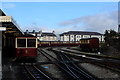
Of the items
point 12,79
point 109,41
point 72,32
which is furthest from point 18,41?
point 72,32

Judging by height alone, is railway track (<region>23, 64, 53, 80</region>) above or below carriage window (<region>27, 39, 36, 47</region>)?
below

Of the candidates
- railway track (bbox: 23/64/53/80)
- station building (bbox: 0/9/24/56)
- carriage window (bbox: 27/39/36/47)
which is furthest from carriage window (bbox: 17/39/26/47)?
railway track (bbox: 23/64/53/80)

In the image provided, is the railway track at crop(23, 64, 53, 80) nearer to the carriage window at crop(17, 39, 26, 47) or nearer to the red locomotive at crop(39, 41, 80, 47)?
the carriage window at crop(17, 39, 26, 47)

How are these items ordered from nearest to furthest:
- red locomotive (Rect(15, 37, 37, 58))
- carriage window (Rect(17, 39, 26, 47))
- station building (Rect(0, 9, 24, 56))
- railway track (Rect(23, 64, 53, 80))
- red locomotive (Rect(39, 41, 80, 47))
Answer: railway track (Rect(23, 64, 53, 80)) → station building (Rect(0, 9, 24, 56)) → red locomotive (Rect(15, 37, 37, 58)) → carriage window (Rect(17, 39, 26, 47)) → red locomotive (Rect(39, 41, 80, 47))

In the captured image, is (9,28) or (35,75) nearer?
(35,75)

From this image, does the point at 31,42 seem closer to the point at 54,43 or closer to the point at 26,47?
the point at 26,47

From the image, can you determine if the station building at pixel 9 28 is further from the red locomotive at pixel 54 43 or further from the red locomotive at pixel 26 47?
the red locomotive at pixel 54 43

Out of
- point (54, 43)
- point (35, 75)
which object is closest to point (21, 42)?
point (35, 75)

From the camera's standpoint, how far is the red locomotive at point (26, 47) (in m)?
16.0

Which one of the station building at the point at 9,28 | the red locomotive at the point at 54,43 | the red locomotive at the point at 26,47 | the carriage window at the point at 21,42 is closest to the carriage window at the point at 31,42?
the red locomotive at the point at 26,47

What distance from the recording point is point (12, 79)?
9.47 metres

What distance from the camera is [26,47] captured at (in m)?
16.0

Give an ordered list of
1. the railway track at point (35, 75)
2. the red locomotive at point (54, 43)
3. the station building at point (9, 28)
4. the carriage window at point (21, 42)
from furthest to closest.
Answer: the red locomotive at point (54, 43) < the carriage window at point (21, 42) < the station building at point (9, 28) < the railway track at point (35, 75)

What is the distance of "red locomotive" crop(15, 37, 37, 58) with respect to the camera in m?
16.0
